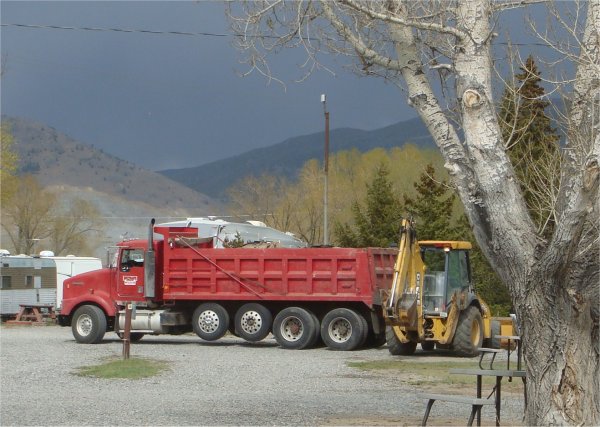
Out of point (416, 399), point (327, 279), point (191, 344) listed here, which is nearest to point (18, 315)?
point (191, 344)

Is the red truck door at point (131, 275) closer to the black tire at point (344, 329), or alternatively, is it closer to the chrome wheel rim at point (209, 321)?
the chrome wheel rim at point (209, 321)

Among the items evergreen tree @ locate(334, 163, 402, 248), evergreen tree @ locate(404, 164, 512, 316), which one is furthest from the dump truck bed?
evergreen tree @ locate(334, 163, 402, 248)

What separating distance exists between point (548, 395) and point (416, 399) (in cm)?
549

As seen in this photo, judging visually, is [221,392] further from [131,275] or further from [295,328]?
[131,275]

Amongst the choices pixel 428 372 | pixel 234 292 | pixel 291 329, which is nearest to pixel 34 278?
pixel 234 292

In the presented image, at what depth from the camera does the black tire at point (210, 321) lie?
26469 millimetres

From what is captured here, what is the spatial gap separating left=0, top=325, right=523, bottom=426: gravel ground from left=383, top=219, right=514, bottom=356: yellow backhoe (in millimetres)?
592

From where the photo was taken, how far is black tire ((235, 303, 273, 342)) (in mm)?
26047

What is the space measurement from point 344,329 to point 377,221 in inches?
699

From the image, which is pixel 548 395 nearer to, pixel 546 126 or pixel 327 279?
pixel 327 279

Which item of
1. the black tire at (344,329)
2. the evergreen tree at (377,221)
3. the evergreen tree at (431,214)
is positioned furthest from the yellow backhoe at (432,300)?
the evergreen tree at (377,221)

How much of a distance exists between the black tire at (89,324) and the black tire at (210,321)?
8.14ft

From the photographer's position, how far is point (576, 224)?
8914 mm

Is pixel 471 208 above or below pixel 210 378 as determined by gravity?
above
